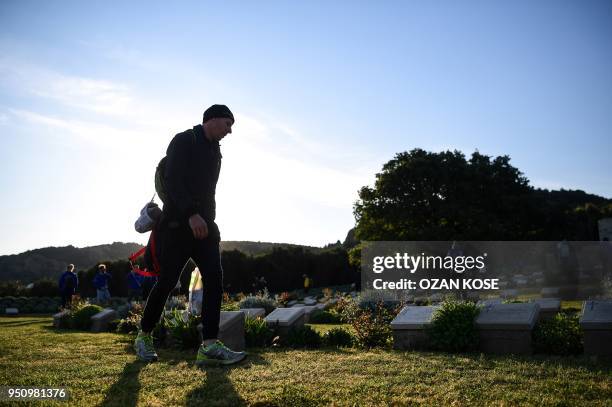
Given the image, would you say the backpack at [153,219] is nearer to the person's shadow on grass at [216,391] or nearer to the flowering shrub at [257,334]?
the person's shadow on grass at [216,391]

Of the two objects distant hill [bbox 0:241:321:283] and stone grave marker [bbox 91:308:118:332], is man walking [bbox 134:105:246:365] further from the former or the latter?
distant hill [bbox 0:241:321:283]

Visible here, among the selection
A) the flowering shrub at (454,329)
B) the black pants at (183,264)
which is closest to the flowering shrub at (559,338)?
the flowering shrub at (454,329)

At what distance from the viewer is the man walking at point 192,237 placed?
399cm

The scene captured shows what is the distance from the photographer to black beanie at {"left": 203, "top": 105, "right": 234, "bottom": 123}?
14.0 feet

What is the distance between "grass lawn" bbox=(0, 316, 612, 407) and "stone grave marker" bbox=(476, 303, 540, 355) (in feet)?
1.68

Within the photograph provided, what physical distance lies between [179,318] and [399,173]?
73.9 ft

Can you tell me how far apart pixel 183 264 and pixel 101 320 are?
721 centimetres

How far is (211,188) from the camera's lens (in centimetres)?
417

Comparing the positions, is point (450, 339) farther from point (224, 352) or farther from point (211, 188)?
point (211, 188)

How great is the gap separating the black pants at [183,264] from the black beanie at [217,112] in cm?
95

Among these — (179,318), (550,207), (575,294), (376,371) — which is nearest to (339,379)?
(376,371)

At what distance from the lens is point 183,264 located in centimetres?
408

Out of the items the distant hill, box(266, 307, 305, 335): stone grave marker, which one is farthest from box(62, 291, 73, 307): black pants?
the distant hill

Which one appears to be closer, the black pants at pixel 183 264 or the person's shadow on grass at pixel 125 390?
the person's shadow on grass at pixel 125 390
